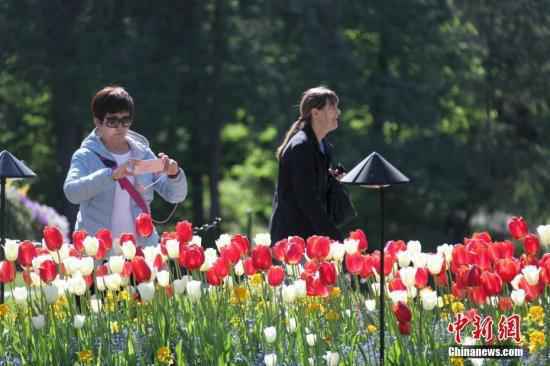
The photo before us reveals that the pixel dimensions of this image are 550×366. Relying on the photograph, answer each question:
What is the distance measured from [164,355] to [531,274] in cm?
153

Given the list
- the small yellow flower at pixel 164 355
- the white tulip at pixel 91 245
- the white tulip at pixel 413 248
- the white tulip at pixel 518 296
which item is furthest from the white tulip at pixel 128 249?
the white tulip at pixel 518 296

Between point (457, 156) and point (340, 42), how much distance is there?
10.8 ft

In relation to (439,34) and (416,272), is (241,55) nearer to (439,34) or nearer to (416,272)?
(439,34)

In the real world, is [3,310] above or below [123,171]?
below

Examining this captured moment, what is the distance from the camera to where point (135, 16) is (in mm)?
24016

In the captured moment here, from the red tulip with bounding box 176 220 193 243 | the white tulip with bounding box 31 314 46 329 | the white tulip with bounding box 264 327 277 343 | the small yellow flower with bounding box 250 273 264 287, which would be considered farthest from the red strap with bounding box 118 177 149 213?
the white tulip with bounding box 264 327 277 343

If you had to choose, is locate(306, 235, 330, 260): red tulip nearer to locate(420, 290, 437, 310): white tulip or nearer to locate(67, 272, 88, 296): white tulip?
locate(420, 290, 437, 310): white tulip

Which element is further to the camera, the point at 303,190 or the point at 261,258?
the point at 303,190

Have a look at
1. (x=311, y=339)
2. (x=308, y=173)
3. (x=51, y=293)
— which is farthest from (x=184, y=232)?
(x=308, y=173)

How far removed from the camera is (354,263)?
5.53 metres

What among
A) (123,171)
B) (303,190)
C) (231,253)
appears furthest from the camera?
(303,190)

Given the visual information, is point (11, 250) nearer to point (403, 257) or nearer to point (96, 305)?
point (96, 305)

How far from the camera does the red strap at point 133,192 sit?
6.39 m

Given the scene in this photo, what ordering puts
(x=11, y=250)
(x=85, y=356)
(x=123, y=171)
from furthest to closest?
1. (x=123, y=171)
2. (x=11, y=250)
3. (x=85, y=356)
